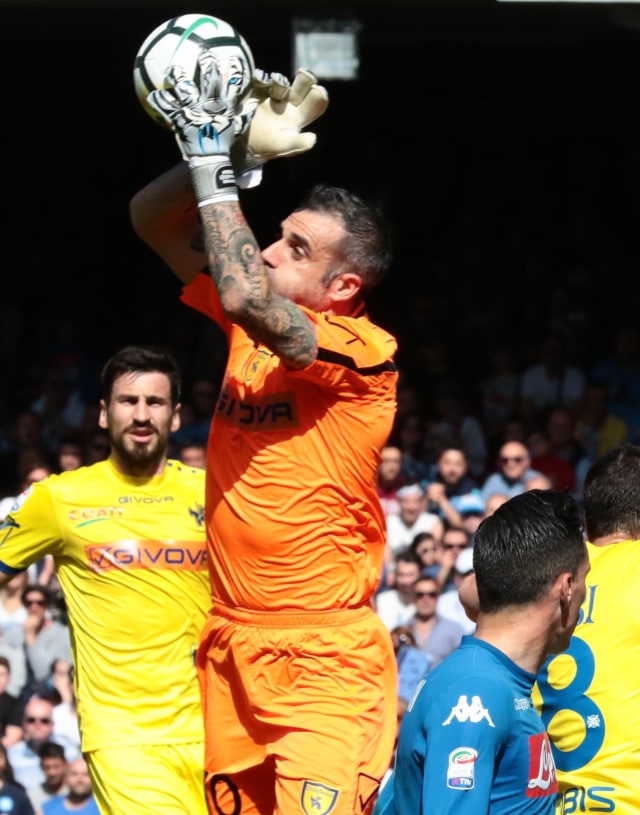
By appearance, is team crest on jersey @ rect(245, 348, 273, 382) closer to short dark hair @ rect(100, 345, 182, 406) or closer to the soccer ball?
the soccer ball

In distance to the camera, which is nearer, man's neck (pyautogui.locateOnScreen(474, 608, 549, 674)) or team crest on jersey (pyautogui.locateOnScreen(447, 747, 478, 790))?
team crest on jersey (pyautogui.locateOnScreen(447, 747, 478, 790))

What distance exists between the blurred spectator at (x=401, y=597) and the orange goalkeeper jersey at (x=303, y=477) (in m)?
5.83

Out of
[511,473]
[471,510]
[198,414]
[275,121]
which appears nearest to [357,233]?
[275,121]

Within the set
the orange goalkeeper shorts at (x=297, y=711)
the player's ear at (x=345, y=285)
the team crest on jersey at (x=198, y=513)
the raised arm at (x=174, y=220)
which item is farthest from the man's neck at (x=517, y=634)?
the team crest on jersey at (x=198, y=513)

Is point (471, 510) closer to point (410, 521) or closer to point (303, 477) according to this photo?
point (410, 521)

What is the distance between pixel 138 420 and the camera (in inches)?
229

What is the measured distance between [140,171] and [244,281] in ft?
43.0

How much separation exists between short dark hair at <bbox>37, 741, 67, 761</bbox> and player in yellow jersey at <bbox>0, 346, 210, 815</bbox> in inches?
170

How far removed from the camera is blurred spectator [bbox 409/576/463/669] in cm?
1013

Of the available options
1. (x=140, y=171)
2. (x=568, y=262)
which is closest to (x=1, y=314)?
(x=140, y=171)

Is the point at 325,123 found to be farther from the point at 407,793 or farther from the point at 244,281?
the point at 407,793

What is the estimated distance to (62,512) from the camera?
5723 mm

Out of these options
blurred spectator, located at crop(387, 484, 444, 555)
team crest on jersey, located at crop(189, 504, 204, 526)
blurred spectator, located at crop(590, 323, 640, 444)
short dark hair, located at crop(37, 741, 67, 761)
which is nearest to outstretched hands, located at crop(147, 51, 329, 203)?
team crest on jersey, located at crop(189, 504, 204, 526)

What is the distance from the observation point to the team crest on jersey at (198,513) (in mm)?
5811
